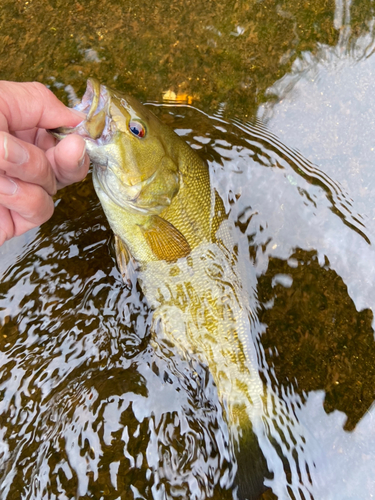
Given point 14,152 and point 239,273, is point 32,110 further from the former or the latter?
point 239,273

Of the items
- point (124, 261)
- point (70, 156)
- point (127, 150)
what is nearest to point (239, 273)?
point (124, 261)

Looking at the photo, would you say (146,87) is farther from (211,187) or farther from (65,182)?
(65,182)

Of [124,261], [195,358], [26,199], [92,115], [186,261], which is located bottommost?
[195,358]

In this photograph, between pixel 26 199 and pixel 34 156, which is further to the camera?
pixel 26 199

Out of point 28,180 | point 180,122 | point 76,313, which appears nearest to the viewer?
point 28,180

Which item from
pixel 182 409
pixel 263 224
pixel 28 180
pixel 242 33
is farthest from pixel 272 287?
pixel 242 33

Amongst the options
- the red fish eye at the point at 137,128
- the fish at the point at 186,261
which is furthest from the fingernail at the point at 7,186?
the red fish eye at the point at 137,128

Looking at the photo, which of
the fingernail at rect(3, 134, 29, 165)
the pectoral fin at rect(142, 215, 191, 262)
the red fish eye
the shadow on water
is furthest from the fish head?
the shadow on water
